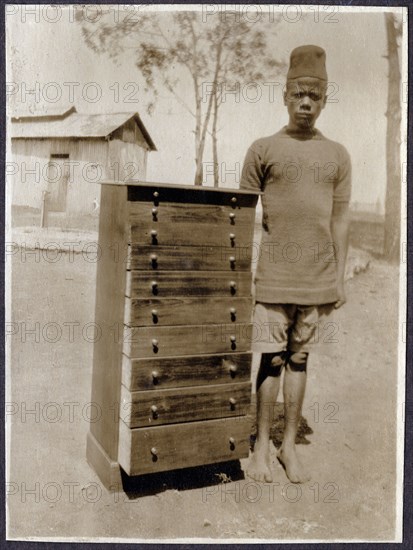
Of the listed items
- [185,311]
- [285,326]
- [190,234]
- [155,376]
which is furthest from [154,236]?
[285,326]

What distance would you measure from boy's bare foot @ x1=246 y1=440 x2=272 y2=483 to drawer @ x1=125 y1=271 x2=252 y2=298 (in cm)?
100

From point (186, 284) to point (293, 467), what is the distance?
4.34 ft

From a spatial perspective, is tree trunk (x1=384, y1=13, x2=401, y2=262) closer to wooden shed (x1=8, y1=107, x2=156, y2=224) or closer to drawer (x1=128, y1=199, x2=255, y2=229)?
drawer (x1=128, y1=199, x2=255, y2=229)

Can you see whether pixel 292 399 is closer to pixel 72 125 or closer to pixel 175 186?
pixel 175 186

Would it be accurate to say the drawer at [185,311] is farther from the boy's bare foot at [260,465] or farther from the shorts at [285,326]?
the boy's bare foot at [260,465]

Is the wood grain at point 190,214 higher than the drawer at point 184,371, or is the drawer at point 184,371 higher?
the wood grain at point 190,214

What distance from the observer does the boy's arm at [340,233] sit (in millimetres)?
3629

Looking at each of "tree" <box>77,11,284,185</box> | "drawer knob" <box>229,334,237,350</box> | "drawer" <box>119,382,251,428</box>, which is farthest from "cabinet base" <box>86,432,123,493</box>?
"tree" <box>77,11,284,185</box>

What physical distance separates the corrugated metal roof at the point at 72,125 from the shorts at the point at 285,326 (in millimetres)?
1268

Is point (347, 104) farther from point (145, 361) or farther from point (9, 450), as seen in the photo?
point (9, 450)

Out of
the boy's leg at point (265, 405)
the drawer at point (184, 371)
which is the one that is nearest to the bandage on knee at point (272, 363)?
the boy's leg at point (265, 405)

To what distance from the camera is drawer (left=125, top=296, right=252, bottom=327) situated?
3.14 meters

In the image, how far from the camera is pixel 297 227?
11.5 feet

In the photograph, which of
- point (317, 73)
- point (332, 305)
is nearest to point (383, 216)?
point (332, 305)
